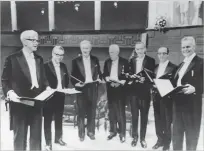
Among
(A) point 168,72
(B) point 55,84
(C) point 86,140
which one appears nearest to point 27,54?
(B) point 55,84

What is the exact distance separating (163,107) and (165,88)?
169 millimetres

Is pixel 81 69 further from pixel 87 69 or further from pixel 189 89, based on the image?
pixel 189 89

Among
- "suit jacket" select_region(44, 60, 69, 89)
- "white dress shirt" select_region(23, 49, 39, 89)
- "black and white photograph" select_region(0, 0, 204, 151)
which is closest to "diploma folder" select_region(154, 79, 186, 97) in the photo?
"black and white photograph" select_region(0, 0, 204, 151)

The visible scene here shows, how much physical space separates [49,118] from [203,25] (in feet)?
4.95

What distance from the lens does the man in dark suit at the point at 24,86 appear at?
179cm

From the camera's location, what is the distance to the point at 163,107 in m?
1.93

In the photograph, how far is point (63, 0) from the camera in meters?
1.99

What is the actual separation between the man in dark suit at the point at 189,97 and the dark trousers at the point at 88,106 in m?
0.68

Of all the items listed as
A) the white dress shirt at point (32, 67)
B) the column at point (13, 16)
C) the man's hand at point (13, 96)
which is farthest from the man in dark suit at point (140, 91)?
the column at point (13, 16)

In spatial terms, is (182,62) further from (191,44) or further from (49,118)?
(49,118)

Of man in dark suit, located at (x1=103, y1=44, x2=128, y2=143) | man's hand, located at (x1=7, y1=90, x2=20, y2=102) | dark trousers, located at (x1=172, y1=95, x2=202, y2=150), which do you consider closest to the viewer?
man's hand, located at (x1=7, y1=90, x2=20, y2=102)

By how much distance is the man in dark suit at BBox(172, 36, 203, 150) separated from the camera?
1843 millimetres

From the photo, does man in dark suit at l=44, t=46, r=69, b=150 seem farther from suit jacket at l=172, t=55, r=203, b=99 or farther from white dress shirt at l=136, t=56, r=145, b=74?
suit jacket at l=172, t=55, r=203, b=99

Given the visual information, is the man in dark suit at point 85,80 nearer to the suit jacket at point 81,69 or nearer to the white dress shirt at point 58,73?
the suit jacket at point 81,69
